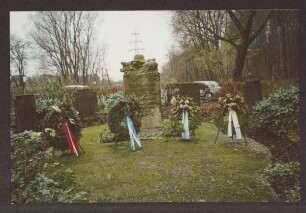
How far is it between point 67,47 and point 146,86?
118 cm

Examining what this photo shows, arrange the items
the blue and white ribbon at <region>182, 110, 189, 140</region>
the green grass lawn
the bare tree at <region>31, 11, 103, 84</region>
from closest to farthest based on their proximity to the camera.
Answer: the green grass lawn, the bare tree at <region>31, 11, 103, 84</region>, the blue and white ribbon at <region>182, 110, 189, 140</region>

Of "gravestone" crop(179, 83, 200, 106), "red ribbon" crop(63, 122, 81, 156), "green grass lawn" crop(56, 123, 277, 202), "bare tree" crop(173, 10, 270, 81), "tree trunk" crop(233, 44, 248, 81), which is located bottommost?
"green grass lawn" crop(56, 123, 277, 202)

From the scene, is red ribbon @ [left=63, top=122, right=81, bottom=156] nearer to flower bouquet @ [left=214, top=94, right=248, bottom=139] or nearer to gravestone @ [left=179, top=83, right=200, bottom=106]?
gravestone @ [left=179, top=83, right=200, bottom=106]

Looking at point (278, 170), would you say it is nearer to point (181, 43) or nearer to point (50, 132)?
point (181, 43)

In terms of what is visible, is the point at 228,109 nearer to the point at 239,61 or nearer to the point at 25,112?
the point at 239,61

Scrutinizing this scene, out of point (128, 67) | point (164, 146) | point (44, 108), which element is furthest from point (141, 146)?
point (44, 108)

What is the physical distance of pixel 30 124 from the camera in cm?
469

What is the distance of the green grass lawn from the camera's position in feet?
15.0

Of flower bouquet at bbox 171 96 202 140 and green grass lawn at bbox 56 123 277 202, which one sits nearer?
green grass lawn at bbox 56 123 277 202

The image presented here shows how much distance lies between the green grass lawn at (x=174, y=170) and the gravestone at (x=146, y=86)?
0.93 ft

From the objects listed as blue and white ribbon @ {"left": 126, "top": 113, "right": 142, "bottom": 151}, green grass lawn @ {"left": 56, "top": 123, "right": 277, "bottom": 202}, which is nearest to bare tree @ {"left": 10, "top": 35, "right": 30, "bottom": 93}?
green grass lawn @ {"left": 56, "top": 123, "right": 277, "bottom": 202}

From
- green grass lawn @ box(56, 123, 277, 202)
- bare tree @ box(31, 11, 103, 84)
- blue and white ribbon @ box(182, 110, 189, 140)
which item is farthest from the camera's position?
blue and white ribbon @ box(182, 110, 189, 140)

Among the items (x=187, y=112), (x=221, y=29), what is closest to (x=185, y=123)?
(x=187, y=112)

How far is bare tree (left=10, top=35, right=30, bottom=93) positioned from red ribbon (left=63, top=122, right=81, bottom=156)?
2.42ft
